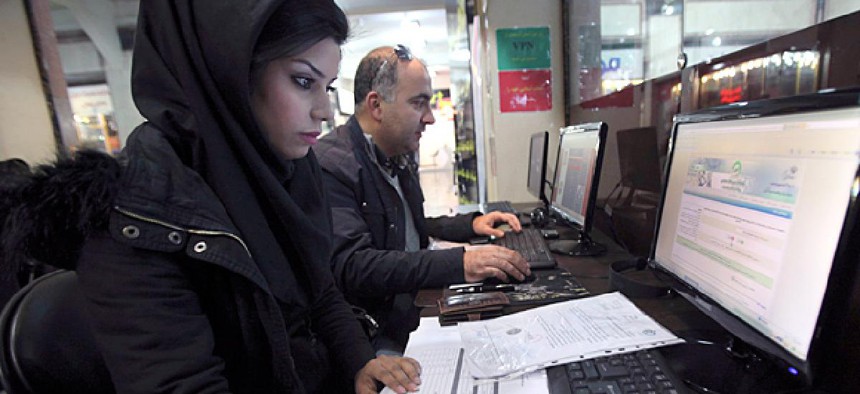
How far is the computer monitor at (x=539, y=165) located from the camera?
2031 mm

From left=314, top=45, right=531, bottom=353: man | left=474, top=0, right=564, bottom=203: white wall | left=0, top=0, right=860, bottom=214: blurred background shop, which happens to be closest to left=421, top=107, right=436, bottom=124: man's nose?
left=314, top=45, right=531, bottom=353: man

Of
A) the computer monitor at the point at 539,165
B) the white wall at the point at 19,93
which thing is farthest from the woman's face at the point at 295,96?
the white wall at the point at 19,93

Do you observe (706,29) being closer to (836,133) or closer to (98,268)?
(836,133)

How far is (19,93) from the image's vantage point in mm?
2674

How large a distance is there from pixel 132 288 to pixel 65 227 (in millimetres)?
123

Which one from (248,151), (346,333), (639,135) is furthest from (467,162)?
(248,151)

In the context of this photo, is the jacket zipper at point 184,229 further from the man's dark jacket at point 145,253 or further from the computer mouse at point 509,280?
the computer mouse at point 509,280

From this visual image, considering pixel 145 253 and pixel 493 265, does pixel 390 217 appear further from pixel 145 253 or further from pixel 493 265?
pixel 145 253

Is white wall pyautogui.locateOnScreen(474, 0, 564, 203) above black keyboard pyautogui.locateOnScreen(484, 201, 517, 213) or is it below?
above

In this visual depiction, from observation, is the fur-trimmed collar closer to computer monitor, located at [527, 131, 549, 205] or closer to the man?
the man

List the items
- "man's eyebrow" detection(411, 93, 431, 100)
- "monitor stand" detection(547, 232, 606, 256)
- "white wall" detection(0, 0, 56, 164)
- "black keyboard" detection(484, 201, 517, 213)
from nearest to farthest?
"monitor stand" detection(547, 232, 606, 256) < "man's eyebrow" detection(411, 93, 431, 100) < "black keyboard" detection(484, 201, 517, 213) < "white wall" detection(0, 0, 56, 164)

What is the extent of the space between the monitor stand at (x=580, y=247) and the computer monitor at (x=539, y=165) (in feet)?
2.41

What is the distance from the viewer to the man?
104 centimetres

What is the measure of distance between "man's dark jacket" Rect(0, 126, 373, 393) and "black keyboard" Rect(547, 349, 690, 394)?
47 cm
